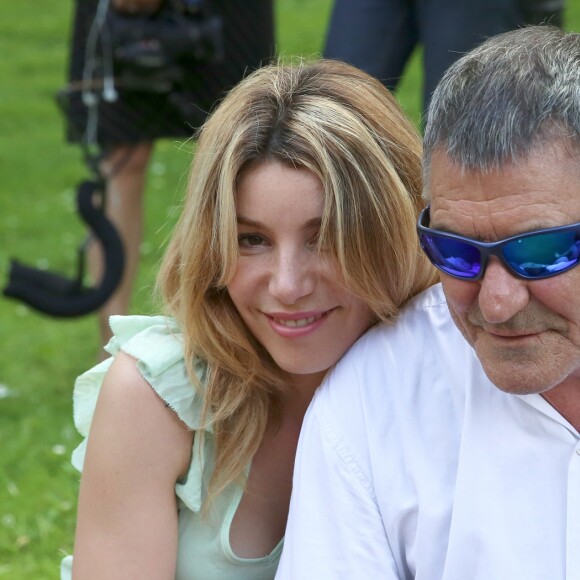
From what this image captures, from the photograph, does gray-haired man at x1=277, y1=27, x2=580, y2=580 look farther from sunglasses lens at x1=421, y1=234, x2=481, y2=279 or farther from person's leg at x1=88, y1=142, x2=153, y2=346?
person's leg at x1=88, y1=142, x2=153, y2=346

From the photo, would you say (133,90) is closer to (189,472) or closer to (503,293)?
(189,472)

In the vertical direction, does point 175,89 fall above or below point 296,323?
below

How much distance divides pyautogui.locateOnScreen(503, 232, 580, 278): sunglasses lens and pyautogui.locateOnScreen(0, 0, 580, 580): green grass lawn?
1.42 meters

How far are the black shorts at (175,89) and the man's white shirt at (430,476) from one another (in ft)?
8.78

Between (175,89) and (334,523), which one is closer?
(334,523)

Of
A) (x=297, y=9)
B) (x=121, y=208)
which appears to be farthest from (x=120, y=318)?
(x=297, y=9)

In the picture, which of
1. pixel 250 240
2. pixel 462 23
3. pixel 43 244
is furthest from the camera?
pixel 43 244

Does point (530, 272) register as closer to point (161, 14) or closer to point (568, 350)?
point (568, 350)

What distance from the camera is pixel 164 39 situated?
4.60m

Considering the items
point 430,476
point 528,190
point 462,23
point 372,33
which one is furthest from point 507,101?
point 372,33

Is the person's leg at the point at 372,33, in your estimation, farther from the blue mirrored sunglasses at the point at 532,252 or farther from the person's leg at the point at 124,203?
the blue mirrored sunglasses at the point at 532,252

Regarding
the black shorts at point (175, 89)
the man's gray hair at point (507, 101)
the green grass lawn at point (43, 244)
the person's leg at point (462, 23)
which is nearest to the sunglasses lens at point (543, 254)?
the man's gray hair at point (507, 101)

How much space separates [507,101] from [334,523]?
88cm

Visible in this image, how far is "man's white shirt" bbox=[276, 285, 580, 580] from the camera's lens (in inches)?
91.1
